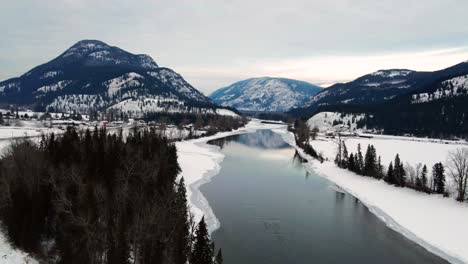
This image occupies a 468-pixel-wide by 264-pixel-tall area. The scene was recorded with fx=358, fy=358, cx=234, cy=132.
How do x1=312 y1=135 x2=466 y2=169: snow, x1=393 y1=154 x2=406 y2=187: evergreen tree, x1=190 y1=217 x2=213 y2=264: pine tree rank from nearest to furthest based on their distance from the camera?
1. x1=190 y1=217 x2=213 y2=264: pine tree
2. x1=393 y1=154 x2=406 y2=187: evergreen tree
3. x1=312 y1=135 x2=466 y2=169: snow

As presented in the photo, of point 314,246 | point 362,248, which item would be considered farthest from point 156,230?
point 362,248

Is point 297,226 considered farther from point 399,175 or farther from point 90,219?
point 399,175

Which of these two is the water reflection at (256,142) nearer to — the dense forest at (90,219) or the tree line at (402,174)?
the tree line at (402,174)

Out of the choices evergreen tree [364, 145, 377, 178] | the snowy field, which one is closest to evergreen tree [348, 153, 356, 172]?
evergreen tree [364, 145, 377, 178]

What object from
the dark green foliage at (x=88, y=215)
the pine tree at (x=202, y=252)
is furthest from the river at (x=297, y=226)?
the dark green foliage at (x=88, y=215)

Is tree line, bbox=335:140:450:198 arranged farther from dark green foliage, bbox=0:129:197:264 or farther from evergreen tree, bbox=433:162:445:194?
dark green foliage, bbox=0:129:197:264

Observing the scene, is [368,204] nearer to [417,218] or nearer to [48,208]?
[417,218]
